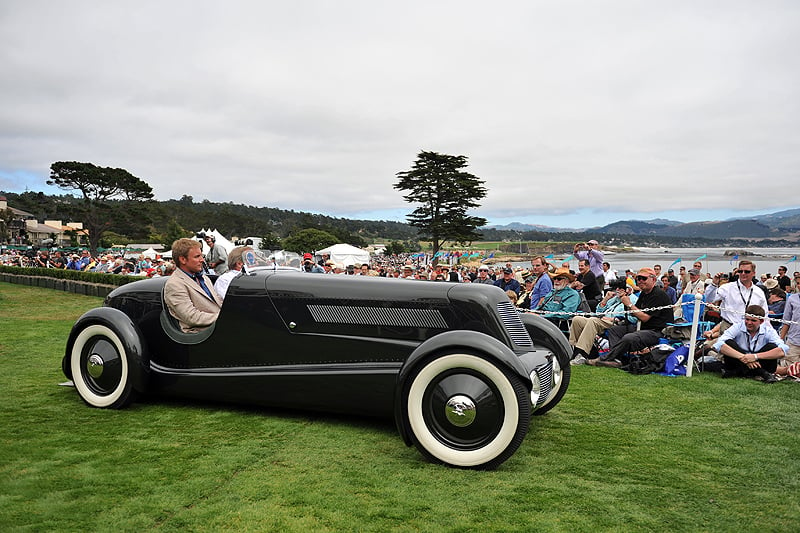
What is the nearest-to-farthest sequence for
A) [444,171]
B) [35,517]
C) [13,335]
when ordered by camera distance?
[35,517] → [13,335] → [444,171]

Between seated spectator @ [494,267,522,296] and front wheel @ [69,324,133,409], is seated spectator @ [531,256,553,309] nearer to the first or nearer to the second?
seated spectator @ [494,267,522,296]

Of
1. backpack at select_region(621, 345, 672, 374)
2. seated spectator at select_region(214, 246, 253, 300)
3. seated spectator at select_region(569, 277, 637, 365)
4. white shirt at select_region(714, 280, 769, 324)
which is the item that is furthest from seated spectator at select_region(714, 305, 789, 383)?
seated spectator at select_region(214, 246, 253, 300)

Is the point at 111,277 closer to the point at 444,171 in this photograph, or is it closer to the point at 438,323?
the point at 438,323

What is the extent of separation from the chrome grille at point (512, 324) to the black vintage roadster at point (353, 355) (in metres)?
0.01

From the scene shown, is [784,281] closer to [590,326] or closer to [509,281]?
[509,281]

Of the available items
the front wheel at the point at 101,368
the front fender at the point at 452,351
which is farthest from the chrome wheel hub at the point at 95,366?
the front fender at the point at 452,351

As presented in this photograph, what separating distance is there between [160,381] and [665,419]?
15.3 feet

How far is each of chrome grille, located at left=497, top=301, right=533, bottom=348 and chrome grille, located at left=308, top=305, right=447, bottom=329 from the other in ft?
1.66

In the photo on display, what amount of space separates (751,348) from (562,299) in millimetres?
2673

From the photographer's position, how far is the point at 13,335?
9.11 meters

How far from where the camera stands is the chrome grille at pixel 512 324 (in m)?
4.12

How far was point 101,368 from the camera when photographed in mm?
4824

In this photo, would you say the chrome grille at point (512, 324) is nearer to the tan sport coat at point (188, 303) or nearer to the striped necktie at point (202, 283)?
the tan sport coat at point (188, 303)

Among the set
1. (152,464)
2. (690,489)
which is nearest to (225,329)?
(152,464)
